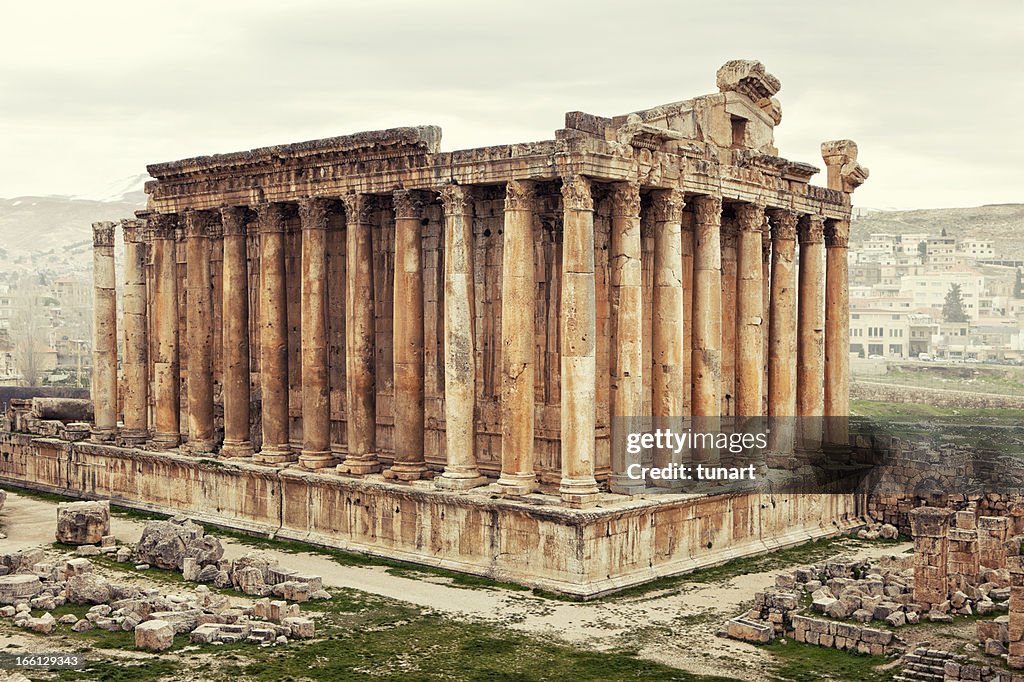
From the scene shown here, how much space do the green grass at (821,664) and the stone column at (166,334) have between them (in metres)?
20.1

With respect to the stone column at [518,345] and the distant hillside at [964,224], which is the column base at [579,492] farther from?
the distant hillside at [964,224]

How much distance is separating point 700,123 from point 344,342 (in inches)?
413

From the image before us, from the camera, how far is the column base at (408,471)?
26.8 m

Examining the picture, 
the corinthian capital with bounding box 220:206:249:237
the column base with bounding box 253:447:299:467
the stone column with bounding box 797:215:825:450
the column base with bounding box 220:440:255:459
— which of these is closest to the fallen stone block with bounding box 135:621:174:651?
the column base with bounding box 253:447:299:467

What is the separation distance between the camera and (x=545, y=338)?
25688 mm

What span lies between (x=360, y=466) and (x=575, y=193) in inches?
349

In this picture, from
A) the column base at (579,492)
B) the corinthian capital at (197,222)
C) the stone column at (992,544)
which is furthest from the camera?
the corinthian capital at (197,222)

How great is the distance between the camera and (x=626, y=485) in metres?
24.7

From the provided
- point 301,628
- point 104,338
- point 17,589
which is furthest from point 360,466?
point 104,338

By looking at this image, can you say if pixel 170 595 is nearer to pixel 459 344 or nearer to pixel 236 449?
pixel 459 344

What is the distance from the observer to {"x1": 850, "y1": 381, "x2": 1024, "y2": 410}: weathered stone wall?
7525cm

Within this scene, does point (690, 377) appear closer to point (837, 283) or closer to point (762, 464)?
point (762, 464)

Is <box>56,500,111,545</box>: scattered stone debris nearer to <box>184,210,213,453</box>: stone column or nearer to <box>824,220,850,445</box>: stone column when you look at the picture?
<box>184,210,213,453</box>: stone column

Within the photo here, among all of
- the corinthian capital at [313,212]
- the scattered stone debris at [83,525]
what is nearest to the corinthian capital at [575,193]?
the corinthian capital at [313,212]
